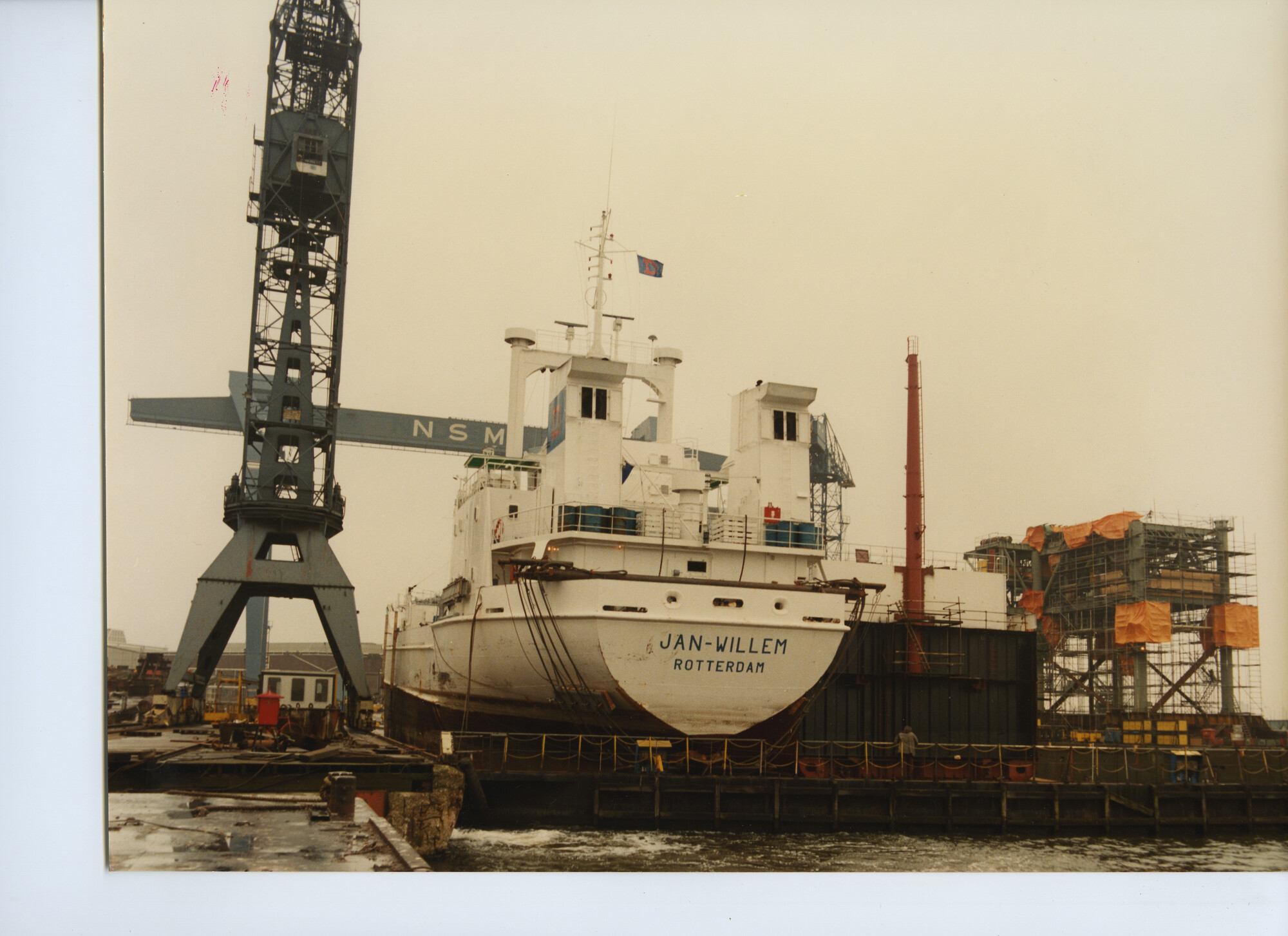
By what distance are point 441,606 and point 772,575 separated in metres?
8.08

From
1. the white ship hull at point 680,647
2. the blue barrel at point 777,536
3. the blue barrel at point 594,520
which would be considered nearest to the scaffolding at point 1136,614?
the blue barrel at point 777,536

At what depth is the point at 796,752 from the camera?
13664 mm

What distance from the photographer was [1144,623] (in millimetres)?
22391

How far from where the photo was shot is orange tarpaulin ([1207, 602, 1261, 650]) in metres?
14.8

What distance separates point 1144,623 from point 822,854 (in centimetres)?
1344

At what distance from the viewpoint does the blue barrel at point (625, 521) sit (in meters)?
14.4

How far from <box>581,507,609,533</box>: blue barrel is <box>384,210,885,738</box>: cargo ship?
0.7 inches

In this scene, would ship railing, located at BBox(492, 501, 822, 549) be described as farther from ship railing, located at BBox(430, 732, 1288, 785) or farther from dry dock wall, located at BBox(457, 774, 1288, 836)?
dry dock wall, located at BBox(457, 774, 1288, 836)

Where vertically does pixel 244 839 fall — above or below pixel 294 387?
below

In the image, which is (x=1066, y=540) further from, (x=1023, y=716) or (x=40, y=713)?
(x=40, y=713)

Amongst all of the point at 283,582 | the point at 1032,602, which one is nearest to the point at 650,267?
the point at 283,582

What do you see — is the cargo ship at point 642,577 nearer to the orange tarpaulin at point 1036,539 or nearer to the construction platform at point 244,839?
the construction platform at point 244,839

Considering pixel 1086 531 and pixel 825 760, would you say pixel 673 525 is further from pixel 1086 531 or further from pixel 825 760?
pixel 1086 531
